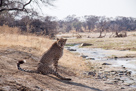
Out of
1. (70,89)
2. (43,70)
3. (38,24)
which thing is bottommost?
(70,89)

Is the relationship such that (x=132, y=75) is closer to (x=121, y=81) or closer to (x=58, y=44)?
(x=121, y=81)

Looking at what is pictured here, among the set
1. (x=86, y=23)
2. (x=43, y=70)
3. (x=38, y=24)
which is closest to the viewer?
(x=43, y=70)

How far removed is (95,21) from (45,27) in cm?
7062

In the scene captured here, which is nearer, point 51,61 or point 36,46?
point 51,61

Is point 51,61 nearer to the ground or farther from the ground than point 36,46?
nearer to the ground

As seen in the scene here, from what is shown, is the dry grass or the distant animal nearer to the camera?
the distant animal

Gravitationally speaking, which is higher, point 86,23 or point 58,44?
point 86,23

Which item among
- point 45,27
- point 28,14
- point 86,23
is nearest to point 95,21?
point 86,23

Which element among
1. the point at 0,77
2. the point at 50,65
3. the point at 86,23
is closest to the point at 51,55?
the point at 50,65

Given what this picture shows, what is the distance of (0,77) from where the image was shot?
4055 mm

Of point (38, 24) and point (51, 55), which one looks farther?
point (38, 24)

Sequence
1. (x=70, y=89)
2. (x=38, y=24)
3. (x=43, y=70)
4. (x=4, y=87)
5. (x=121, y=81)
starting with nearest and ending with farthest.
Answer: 1. (x=4, y=87)
2. (x=70, y=89)
3. (x=43, y=70)
4. (x=121, y=81)
5. (x=38, y=24)

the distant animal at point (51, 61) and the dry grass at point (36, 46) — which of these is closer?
the distant animal at point (51, 61)

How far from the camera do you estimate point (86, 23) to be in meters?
92.2
